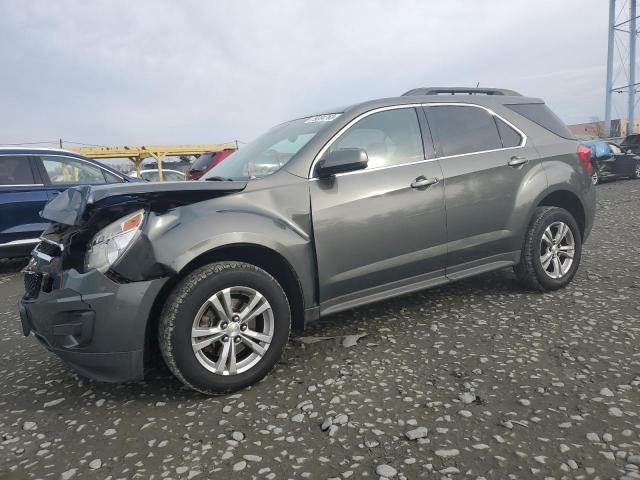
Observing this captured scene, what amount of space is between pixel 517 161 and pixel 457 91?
2.70 feet

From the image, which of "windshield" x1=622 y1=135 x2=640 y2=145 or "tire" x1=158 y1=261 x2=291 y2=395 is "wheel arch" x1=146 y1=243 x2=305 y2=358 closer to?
"tire" x1=158 y1=261 x2=291 y2=395

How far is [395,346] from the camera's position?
3.10 meters

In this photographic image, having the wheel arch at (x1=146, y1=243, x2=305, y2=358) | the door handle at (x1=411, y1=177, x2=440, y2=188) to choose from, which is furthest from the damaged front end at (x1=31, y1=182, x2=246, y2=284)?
the door handle at (x1=411, y1=177, x2=440, y2=188)

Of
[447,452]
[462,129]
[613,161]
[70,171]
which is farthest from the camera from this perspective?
[613,161]

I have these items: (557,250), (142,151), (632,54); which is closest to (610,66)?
(632,54)

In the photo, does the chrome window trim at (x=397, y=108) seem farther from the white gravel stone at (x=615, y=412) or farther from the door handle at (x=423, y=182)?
the white gravel stone at (x=615, y=412)

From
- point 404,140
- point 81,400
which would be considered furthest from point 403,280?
point 81,400

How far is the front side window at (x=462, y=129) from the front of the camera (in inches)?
140

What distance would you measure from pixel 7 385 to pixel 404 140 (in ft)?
10.5

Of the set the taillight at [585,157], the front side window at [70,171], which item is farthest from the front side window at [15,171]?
the taillight at [585,157]

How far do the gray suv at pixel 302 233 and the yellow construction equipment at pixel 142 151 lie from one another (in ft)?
45.4

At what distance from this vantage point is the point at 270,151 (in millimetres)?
3432

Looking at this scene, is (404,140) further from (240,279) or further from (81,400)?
(81,400)

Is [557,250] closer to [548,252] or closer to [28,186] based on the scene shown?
[548,252]
